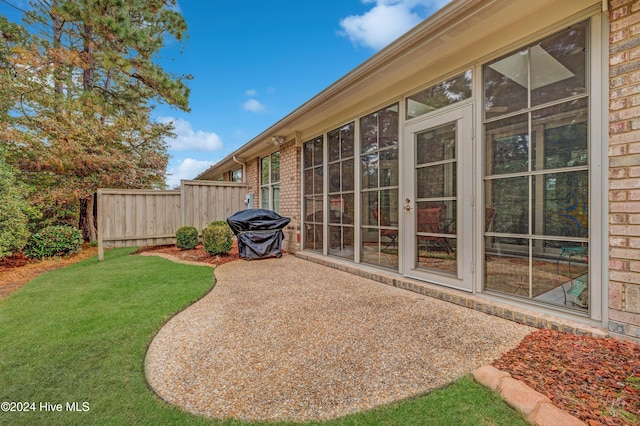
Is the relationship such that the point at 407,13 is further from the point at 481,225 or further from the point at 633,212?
the point at 633,212

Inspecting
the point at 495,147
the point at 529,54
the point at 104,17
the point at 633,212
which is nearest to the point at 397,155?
the point at 495,147

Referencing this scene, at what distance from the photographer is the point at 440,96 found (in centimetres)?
349

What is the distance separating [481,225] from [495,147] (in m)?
0.84

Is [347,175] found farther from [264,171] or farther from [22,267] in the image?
[22,267]

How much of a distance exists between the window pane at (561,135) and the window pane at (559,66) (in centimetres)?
12

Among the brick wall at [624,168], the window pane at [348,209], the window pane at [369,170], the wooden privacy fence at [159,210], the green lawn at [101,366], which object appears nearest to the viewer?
the green lawn at [101,366]

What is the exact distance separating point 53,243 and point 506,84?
9.14 meters

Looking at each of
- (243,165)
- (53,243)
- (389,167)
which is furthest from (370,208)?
(53,243)

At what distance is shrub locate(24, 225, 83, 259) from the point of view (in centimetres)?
625

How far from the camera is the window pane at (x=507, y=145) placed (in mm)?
2717

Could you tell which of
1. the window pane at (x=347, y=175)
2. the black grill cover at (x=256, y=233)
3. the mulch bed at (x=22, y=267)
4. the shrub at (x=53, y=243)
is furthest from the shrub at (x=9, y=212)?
the window pane at (x=347, y=175)

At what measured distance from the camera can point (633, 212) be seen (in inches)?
82.0

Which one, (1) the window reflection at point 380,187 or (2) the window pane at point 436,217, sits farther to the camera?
(1) the window reflection at point 380,187

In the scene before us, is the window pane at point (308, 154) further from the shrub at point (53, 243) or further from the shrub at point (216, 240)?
the shrub at point (53, 243)
